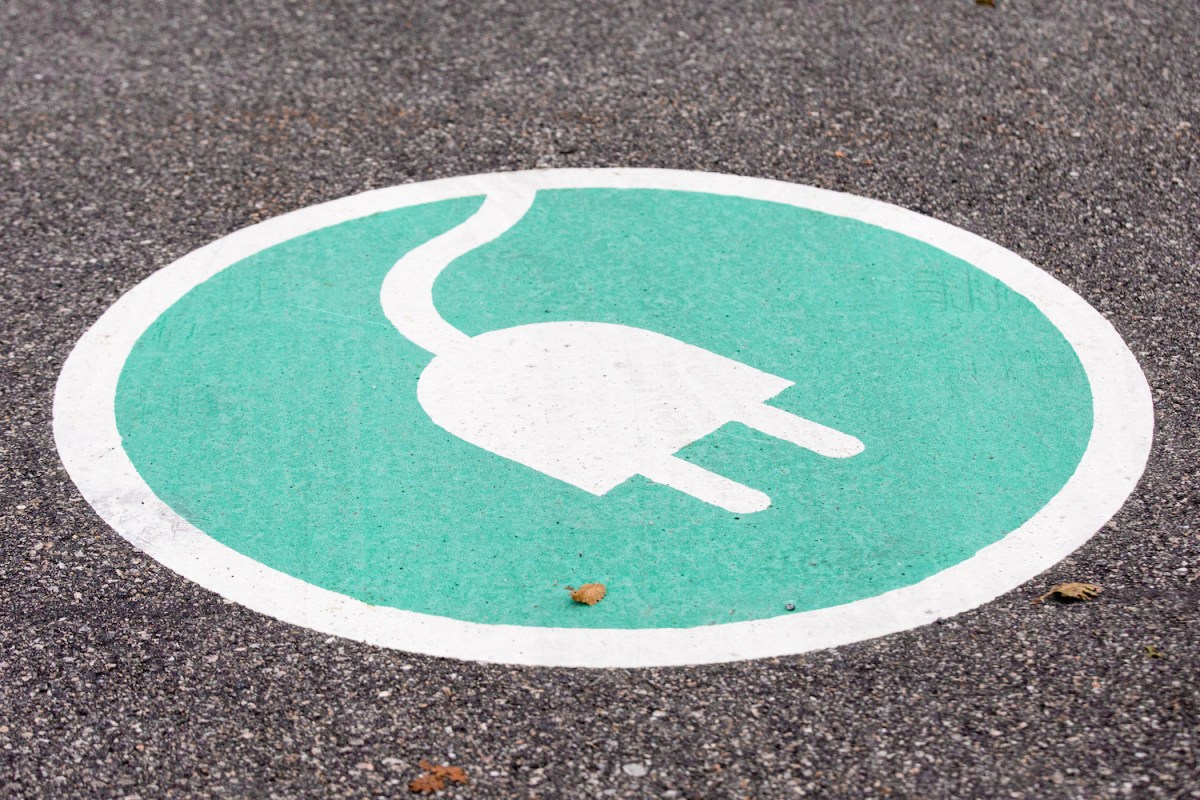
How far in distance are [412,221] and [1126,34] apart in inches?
157

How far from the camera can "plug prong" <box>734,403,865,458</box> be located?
4473 millimetres

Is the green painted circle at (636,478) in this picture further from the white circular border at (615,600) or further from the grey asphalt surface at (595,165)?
the grey asphalt surface at (595,165)

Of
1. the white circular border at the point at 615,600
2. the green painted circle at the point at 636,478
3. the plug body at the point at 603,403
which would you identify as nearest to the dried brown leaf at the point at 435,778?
the white circular border at the point at 615,600

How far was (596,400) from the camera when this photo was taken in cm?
468

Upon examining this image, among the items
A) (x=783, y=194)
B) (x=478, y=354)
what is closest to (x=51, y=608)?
(x=478, y=354)

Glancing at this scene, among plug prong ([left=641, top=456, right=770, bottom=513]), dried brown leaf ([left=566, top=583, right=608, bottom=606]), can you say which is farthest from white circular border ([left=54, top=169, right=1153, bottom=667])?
plug prong ([left=641, top=456, right=770, bottom=513])

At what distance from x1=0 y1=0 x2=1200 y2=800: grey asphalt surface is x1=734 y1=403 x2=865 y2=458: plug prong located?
0.80 m

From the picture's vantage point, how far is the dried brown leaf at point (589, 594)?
388 cm

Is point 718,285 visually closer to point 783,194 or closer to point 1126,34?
point 783,194

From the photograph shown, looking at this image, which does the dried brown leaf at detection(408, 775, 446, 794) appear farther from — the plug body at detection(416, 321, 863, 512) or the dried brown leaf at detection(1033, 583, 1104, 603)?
the dried brown leaf at detection(1033, 583, 1104, 603)

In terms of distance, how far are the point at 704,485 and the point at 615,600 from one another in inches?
23.2

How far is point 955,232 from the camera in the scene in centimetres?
566

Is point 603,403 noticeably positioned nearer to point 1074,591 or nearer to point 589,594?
point 589,594

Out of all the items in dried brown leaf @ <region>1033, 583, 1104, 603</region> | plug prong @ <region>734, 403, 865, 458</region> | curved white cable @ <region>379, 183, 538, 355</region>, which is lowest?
curved white cable @ <region>379, 183, 538, 355</region>
